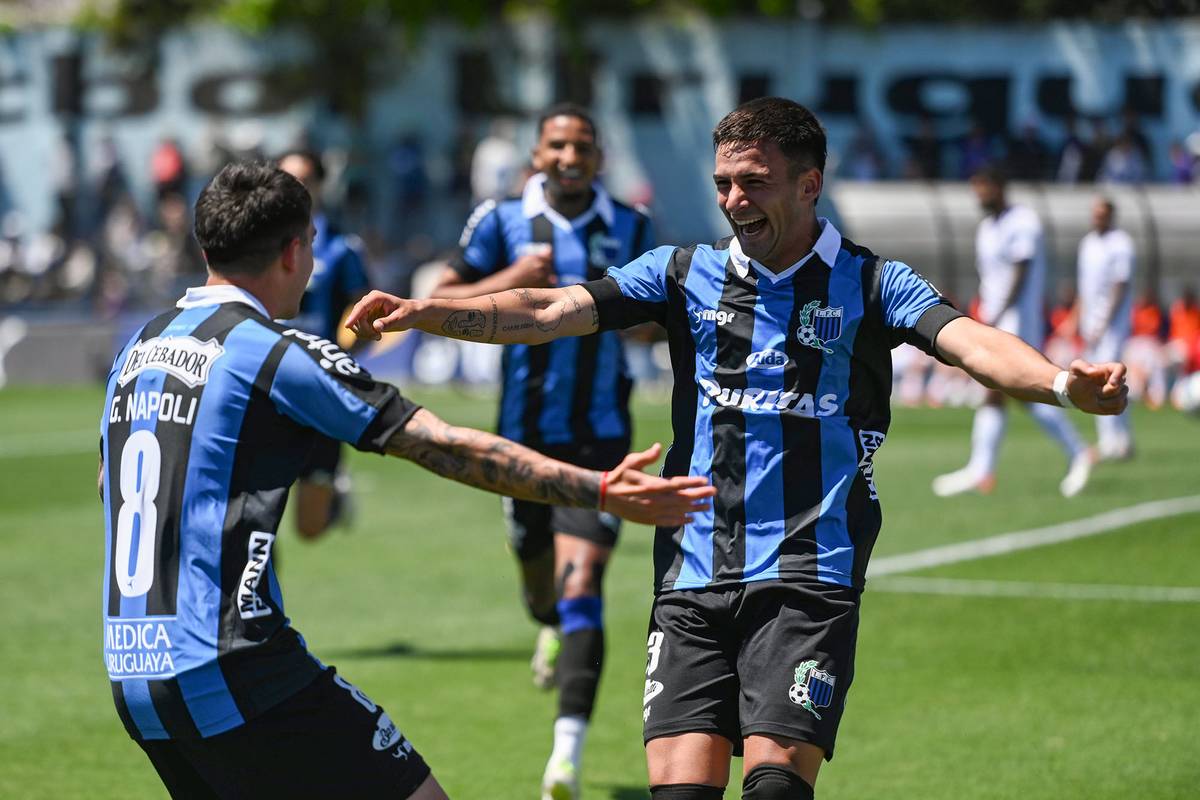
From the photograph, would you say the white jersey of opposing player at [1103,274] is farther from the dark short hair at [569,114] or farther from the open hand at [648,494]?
the open hand at [648,494]

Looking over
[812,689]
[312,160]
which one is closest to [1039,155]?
[312,160]

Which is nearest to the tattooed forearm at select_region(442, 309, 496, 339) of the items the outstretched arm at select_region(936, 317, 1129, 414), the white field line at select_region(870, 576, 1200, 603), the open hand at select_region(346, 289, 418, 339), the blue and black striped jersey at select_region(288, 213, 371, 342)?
the open hand at select_region(346, 289, 418, 339)

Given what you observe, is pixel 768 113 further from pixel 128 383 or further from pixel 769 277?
pixel 128 383

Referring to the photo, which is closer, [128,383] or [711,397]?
[128,383]

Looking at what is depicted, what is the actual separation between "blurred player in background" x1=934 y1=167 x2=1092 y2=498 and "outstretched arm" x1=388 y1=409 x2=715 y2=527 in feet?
36.5

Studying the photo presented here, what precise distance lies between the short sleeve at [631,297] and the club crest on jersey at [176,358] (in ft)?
4.49

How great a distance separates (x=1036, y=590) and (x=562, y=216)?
182 inches

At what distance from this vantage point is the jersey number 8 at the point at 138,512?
165 inches

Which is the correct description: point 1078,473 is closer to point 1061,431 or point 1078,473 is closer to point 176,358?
point 1061,431

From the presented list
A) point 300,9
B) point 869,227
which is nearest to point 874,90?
point 869,227

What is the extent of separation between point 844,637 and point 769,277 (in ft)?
3.42

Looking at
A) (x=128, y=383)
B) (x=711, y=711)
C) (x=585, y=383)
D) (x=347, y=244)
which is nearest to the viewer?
(x=128, y=383)

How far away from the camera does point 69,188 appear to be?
116 feet

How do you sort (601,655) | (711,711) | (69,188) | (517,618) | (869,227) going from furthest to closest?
(69,188)
(869,227)
(517,618)
(601,655)
(711,711)
